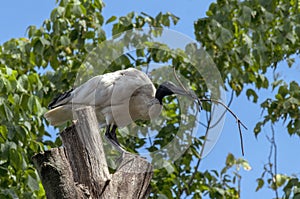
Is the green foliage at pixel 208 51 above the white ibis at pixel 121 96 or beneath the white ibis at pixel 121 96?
above

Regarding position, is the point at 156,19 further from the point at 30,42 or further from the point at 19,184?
the point at 19,184

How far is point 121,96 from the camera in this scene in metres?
5.74

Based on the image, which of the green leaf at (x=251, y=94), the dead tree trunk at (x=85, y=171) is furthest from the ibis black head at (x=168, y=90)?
the green leaf at (x=251, y=94)

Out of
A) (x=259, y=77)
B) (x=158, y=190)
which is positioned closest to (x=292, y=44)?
(x=259, y=77)

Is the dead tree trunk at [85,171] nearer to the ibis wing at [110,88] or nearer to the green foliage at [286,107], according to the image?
the ibis wing at [110,88]

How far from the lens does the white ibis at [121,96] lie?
566cm

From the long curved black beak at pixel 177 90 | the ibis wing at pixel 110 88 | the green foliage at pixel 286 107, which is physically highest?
the green foliage at pixel 286 107

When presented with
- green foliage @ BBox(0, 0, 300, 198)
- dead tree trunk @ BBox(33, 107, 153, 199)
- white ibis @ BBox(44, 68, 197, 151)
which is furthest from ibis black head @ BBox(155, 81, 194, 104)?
green foliage @ BBox(0, 0, 300, 198)

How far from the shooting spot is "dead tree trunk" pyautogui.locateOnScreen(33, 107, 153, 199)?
181 inches

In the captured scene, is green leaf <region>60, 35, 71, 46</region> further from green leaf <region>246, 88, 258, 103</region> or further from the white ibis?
the white ibis

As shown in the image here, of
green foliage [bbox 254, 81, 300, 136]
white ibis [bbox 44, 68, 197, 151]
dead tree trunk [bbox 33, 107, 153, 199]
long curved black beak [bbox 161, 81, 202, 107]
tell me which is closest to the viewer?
dead tree trunk [bbox 33, 107, 153, 199]

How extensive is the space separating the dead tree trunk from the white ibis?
761mm

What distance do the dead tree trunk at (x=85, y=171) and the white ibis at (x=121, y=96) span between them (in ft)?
2.50

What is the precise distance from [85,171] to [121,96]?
1.09 m
